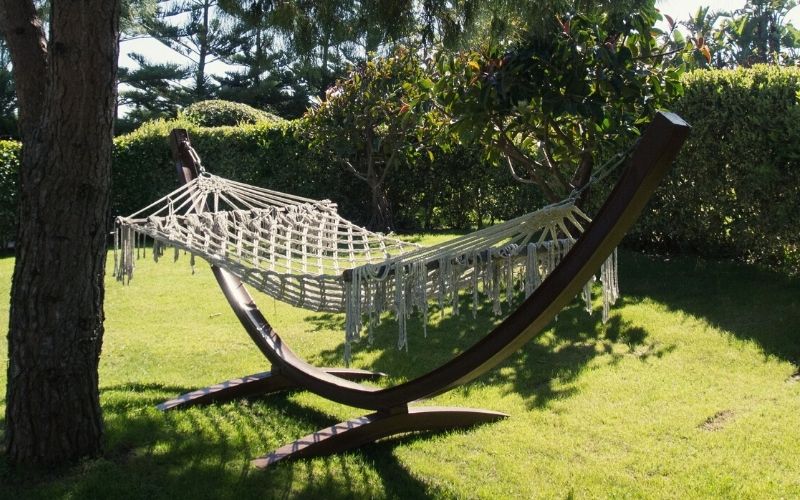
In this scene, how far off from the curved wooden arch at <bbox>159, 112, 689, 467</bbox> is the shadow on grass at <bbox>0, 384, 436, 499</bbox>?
0.26ft

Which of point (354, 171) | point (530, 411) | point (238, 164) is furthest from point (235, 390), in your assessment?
point (238, 164)

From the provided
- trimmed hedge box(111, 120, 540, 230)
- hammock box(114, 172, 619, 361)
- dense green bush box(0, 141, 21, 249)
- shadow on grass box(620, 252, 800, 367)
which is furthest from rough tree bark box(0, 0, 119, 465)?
dense green bush box(0, 141, 21, 249)

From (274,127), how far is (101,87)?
19.9ft

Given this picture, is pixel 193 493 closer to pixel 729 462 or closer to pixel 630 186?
pixel 630 186

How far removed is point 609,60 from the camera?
3205 millimetres

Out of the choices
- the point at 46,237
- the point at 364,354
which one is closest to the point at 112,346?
the point at 364,354

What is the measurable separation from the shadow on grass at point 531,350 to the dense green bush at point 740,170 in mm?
1067

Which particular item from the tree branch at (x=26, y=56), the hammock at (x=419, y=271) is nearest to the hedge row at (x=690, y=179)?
the hammock at (x=419, y=271)

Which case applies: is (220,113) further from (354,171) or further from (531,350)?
(531,350)

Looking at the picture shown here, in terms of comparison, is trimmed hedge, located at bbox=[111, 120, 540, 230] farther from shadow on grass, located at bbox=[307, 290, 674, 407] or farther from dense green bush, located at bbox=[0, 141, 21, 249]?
shadow on grass, located at bbox=[307, 290, 674, 407]

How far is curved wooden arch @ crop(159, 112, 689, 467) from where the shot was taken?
5.19 feet

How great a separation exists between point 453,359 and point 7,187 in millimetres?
7007

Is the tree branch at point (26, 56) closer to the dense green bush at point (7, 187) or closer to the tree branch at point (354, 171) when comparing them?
the tree branch at point (354, 171)

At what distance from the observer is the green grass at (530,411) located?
2.21m
